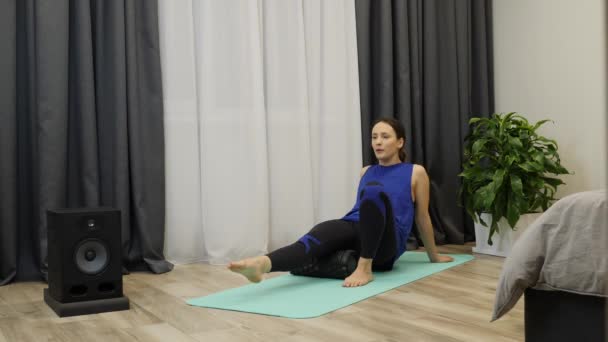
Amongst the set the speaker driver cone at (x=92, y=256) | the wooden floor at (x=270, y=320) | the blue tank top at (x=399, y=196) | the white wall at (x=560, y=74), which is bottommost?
the wooden floor at (x=270, y=320)

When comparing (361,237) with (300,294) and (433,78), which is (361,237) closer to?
(300,294)

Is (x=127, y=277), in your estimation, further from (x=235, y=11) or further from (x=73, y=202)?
(x=235, y=11)

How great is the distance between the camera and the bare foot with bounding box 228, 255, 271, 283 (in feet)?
7.97

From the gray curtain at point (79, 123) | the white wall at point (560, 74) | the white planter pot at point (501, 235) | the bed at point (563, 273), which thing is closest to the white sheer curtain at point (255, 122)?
the gray curtain at point (79, 123)

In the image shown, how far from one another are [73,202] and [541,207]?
8.80ft

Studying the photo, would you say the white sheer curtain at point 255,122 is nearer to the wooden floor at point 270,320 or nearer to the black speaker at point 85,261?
the wooden floor at point 270,320

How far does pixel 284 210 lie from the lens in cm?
391

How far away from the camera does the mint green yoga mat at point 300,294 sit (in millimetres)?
2435

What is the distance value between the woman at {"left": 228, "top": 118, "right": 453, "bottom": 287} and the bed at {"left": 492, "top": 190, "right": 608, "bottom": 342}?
1.02 m

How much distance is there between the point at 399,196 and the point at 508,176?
0.89 meters

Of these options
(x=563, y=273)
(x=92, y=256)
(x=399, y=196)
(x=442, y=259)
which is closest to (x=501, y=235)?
(x=442, y=259)

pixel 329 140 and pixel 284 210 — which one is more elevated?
pixel 329 140

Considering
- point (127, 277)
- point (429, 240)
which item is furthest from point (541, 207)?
point (127, 277)

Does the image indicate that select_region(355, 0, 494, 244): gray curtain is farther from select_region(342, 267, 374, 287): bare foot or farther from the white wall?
select_region(342, 267, 374, 287): bare foot
